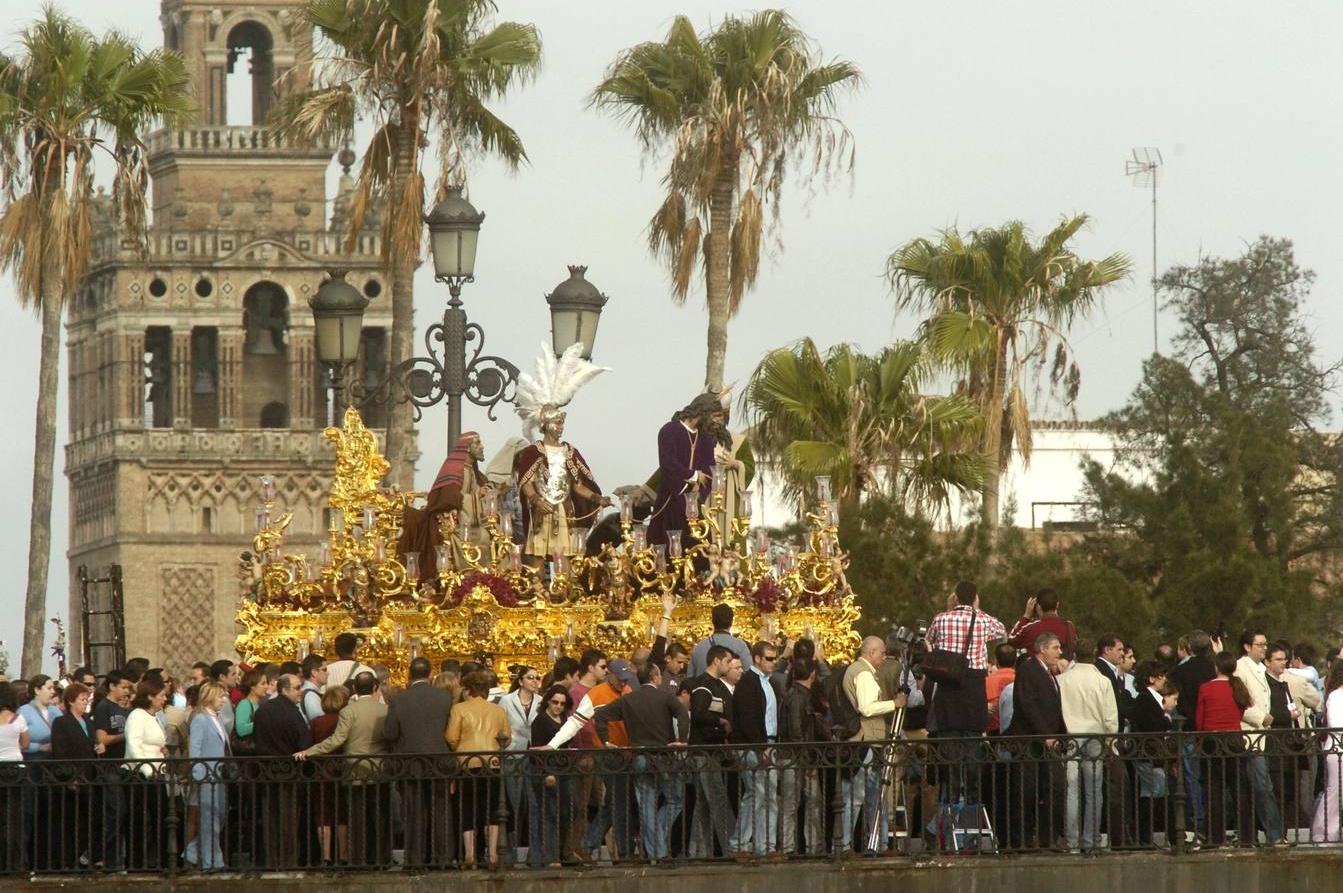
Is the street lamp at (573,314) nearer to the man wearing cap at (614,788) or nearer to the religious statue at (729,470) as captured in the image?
the religious statue at (729,470)

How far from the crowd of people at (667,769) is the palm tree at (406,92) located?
1496 centimetres

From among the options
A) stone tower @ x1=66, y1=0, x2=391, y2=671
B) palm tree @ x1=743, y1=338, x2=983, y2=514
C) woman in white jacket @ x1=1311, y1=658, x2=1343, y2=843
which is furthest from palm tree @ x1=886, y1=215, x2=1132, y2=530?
stone tower @ x1=66, y1=0, x2=391, y2=671

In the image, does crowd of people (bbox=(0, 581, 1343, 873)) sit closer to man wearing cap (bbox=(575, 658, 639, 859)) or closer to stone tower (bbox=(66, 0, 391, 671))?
man wearing cap (bbox=(575, 658, 639, 859))

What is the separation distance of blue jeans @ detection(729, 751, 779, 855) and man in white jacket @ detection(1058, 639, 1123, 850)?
6.09 feet

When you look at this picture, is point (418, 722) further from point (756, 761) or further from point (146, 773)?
point (756, 761)

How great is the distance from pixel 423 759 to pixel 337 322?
665cm

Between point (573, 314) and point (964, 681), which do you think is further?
point (573, 314)

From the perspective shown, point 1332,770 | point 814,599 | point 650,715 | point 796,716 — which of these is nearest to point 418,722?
point 650,715

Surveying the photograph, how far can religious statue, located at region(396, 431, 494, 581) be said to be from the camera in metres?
27.9

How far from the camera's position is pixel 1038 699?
22.5 metres

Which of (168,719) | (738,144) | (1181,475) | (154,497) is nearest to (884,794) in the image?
(168,719)

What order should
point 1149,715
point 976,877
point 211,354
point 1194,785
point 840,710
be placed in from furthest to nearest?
point 211,354, point 840,710, point 1149,715, point 1194,785, point 976,877

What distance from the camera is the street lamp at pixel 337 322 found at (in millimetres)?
28000

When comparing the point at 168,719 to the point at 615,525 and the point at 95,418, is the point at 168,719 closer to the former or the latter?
the point at 615,525
